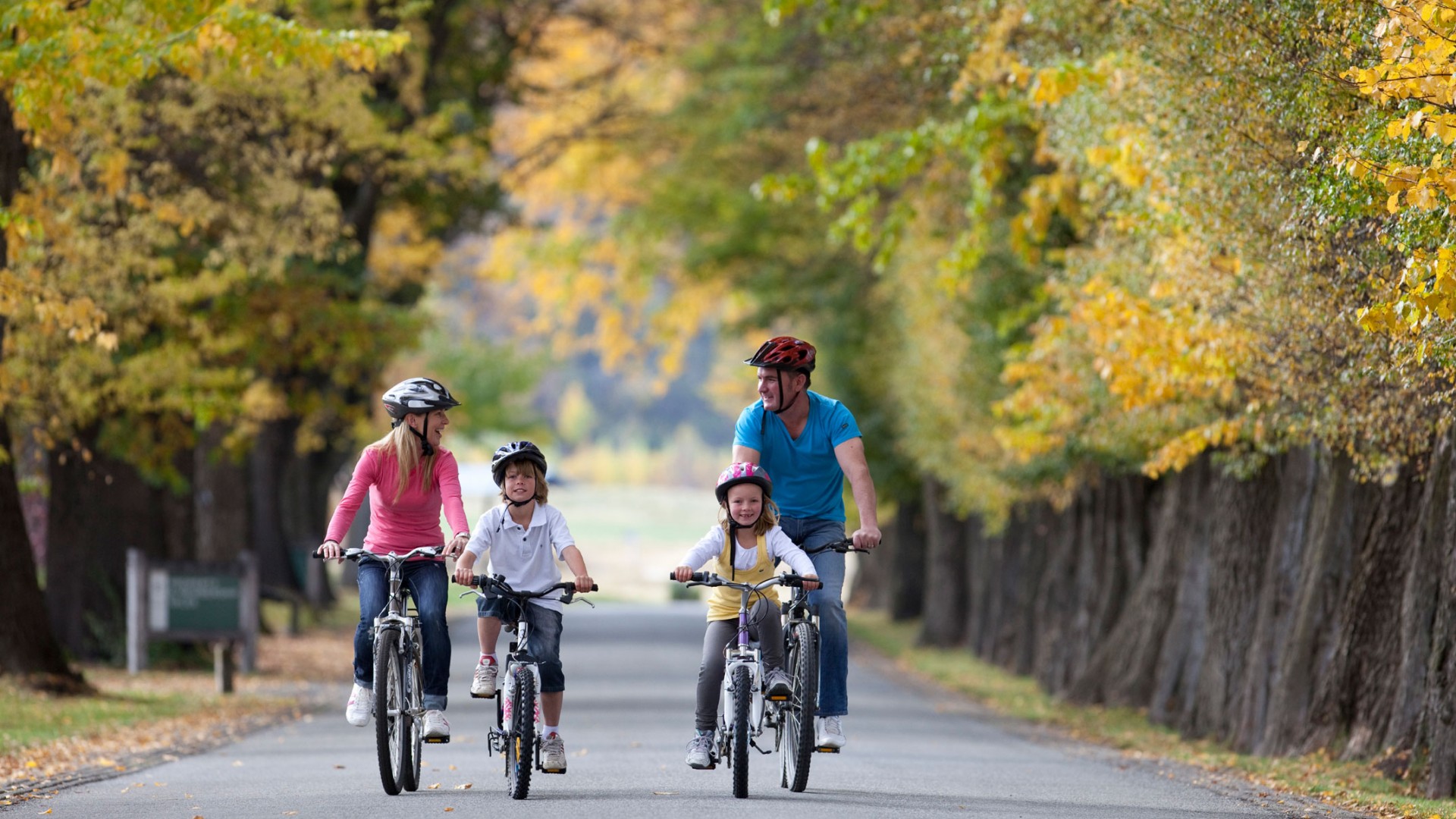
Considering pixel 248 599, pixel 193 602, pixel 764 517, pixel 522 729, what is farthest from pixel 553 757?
pixel 248 599

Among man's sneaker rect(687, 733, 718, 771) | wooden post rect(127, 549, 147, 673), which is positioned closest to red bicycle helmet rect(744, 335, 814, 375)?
man's sneaker rect(687, 733, 718, 771)

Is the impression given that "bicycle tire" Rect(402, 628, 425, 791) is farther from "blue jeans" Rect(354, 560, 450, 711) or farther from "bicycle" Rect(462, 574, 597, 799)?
"bicycle" Rect(462, 574, 597, 799)

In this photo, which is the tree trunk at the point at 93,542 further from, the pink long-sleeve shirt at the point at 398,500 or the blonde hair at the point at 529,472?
the blonde hair at the point at 529,472

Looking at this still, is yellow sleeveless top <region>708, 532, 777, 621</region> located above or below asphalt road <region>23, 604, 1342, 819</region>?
above

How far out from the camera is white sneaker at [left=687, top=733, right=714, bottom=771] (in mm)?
10680

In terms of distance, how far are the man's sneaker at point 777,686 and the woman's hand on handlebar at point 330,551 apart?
2167 mm

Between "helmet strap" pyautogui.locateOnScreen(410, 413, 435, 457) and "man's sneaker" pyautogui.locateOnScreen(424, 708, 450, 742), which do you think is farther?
"helmet strap" pyautogui.locateOnScreen(410, 413, 435, 457)

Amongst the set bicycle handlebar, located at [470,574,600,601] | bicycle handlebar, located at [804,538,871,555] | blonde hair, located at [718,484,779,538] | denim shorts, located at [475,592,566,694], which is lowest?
denim shorts, located at [475,592,566,694]

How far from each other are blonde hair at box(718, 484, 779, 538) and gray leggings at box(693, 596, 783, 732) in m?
0.38

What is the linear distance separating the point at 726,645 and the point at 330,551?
2025 mm

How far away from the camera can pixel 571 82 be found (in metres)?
39.2

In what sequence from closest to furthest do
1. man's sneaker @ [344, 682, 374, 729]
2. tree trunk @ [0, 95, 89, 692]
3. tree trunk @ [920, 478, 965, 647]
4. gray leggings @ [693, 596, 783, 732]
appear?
gray leggings @ [693, 596, 783, 732] < man's sneaker @ [344, 682, 374, 729] < tree trunk @ [0, 95, 89, 692] < tree trunk @ [920, 478, 965, 647]

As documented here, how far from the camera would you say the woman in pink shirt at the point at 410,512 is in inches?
433

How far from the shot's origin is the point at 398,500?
36.3ft
